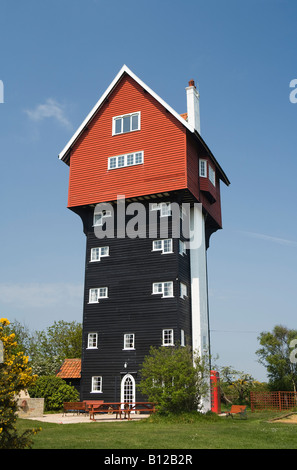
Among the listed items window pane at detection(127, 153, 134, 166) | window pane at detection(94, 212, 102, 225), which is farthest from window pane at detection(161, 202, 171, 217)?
window pane at detection(94, 212, 102, 225)

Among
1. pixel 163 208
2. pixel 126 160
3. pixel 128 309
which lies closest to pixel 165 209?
pixel 163 208

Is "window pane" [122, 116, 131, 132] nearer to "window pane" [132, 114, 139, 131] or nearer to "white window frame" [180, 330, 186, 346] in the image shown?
"window pane" [132, 114, 139, 131]

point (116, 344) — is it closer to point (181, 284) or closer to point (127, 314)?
point (127, 314)

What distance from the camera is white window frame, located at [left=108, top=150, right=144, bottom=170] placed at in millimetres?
36506

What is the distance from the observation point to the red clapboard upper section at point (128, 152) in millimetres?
35188

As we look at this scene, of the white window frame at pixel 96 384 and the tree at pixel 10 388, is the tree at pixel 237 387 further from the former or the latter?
the tree at pixel 10 388

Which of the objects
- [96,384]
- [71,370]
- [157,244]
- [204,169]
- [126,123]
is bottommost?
[96,384]

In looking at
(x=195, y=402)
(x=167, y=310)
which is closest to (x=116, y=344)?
(x=167, y=310)

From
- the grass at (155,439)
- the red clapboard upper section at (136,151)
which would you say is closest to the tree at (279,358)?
the red clapboard upper section at (136,151)

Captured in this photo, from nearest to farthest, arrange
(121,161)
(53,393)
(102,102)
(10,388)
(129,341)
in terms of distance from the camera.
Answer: (10,388), (53,393), (129,341), (121,161), (102,102)

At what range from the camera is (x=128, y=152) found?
122ft

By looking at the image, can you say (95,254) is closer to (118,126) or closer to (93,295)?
(93,295)
